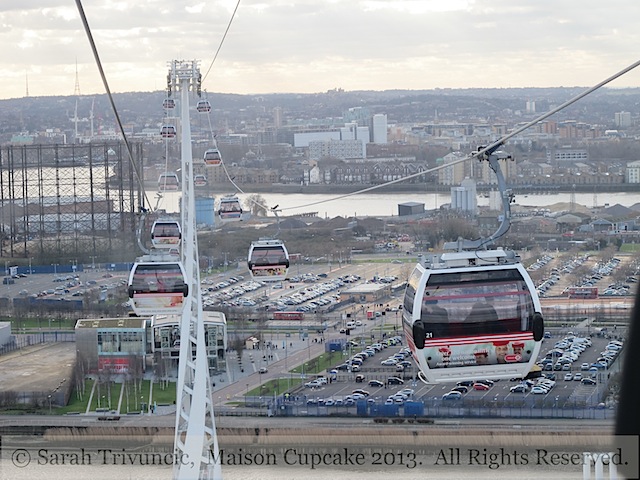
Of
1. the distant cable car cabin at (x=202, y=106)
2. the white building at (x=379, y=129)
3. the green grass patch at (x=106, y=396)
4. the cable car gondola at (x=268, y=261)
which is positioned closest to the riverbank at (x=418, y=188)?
the white building at (x=379, y=129)

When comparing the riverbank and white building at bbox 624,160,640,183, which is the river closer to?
the riverbank

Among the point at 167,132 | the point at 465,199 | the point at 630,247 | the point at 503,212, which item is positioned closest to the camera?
the point at 503,212

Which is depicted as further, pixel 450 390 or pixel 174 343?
pixel 174 343

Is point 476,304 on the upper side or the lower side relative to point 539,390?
upper


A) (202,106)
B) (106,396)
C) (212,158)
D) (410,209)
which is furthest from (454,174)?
(202,106)

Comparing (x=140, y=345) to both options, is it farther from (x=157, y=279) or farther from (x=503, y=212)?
(x=503, y=212)

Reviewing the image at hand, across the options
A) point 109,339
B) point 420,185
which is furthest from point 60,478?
point 420,185
